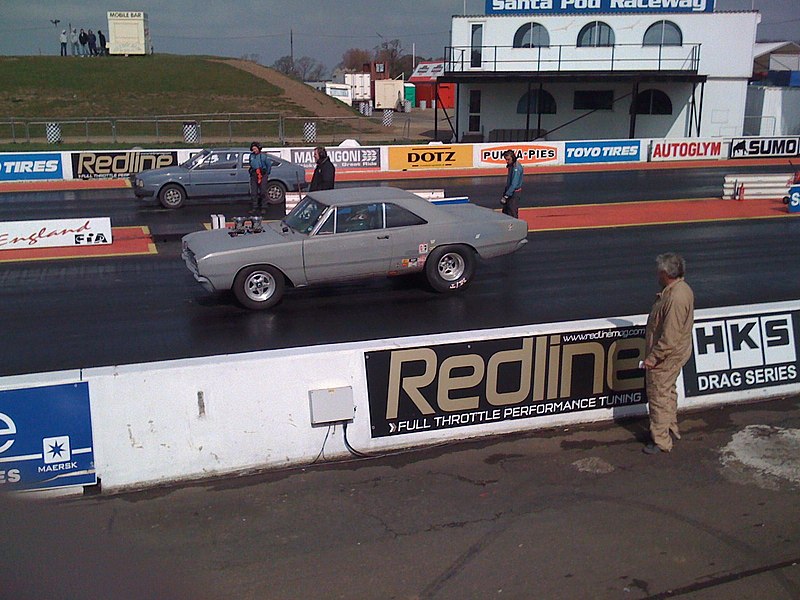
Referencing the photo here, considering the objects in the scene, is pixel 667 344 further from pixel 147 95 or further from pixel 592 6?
pixel 147 95

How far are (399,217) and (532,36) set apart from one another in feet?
103

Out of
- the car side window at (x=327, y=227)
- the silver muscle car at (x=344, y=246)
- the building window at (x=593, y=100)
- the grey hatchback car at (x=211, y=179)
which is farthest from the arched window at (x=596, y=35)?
the car side window at (x=327, y=227)

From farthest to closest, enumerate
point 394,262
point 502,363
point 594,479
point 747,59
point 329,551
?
point 747,59 < point 394,262 < point 502,363 < point 594,479 < point 329,551

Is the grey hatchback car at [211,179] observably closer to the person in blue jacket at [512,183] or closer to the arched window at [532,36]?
the person in blue jacket at [512,183]

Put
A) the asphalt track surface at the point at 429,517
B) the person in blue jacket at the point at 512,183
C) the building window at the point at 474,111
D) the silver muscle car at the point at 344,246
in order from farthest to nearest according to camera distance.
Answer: the building window at the point at 474,111 → the person in blue jacket at the point at 512,183 → the silver muscle car at the point at 344,246 → the asphalt track surface at the point at 429,517

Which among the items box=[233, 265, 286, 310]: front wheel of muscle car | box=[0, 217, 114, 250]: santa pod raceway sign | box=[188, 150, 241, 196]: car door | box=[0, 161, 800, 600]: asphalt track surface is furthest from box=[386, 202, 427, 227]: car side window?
box=[188, 150, 241, 196]: car door

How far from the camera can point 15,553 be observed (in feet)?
6.40

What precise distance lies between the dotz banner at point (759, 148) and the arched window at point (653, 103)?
761cm

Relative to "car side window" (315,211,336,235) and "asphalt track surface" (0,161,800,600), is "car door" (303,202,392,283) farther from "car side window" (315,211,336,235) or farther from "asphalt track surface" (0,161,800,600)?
"asphalt track surface" (0,161,800,600)

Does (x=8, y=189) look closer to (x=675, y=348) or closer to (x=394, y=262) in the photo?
(x=394, y=262)

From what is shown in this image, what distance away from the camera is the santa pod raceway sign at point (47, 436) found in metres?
6.12

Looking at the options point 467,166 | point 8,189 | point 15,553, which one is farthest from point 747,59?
point 15,553

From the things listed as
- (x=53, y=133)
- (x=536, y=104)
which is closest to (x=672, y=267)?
(x=536, y=104)

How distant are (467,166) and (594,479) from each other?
79.5ft
